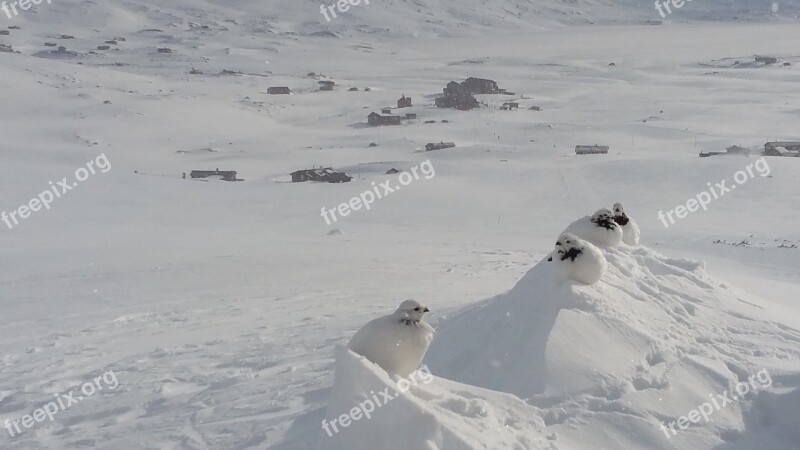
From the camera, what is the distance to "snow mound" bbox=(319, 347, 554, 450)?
4219 mm

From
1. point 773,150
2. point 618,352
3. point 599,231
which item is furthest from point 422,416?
point 773,150

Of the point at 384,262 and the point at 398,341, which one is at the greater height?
the point at 398,341

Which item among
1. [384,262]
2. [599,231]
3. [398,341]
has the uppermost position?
[599,231]

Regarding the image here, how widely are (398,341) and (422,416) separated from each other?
1.80ft

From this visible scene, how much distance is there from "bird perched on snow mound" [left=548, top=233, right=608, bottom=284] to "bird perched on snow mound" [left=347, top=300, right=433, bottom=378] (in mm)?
1789

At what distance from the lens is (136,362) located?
Result: 7746 millimetres

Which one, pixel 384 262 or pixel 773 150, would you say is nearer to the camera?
pixel 384 262

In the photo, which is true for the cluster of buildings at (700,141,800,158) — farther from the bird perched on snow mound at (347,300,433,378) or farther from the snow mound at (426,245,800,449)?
the bird perched on snow mound at (347,300,433,378)

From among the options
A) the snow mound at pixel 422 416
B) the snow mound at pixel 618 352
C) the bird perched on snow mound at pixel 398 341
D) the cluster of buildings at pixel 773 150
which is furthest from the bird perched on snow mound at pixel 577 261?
the cluster of buildings at pixel 773 150

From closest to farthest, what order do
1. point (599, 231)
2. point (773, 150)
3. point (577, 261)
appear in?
point (577, 261), point (599, 231), point (773, 150)

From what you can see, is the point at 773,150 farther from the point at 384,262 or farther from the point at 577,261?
the point at 577,261

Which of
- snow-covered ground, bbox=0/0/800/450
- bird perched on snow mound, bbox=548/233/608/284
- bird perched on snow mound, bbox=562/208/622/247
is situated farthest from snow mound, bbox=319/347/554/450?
bird perched on snow mound, bbox=562/208/622/247

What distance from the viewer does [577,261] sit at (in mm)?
6152

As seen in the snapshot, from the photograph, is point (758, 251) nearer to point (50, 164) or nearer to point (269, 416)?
point (269, 416)
